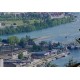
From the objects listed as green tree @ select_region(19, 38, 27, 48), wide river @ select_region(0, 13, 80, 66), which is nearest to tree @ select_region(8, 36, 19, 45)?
green tree @ select_region(19, 38, 27, 48)

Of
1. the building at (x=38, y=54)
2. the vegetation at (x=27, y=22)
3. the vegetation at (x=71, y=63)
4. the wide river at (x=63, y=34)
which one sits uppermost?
the vegetation at (x=27, y=22)

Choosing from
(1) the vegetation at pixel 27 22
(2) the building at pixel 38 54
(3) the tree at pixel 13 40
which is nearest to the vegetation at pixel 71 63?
(2) the building at pixel 38 54

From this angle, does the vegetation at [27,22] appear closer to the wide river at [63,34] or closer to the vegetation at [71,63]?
the wide river at [63,34]

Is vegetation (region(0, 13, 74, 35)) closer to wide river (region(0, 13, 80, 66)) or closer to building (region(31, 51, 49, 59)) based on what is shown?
wide river (region(0, 13, 80, 66))

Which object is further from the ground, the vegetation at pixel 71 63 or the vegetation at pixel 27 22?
the vegetation at pixel 27 22

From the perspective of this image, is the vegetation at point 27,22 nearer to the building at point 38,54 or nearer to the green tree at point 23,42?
the green tree at point 23,42

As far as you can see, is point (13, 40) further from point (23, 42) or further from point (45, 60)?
point (45, 60)

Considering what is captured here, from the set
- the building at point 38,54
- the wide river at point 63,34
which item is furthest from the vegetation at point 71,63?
the building at point 38,54

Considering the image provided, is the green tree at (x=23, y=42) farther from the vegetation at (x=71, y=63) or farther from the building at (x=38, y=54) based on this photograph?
the vegetation at (x=71, y=63)

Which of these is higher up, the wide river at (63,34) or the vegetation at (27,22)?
the vegetation at (27,22)

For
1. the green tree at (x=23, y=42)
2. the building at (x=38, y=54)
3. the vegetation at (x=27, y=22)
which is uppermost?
the vegetation at (x=27, y=22)

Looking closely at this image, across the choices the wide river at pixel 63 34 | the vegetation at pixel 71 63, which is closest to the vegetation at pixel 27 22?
the wide river at pixel 63 34

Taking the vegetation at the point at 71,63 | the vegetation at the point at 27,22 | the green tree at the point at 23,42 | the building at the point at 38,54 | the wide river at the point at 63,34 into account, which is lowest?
the vegetation at the point at 71,63
